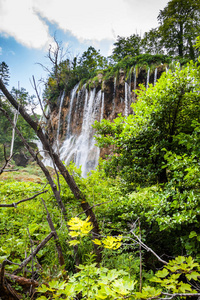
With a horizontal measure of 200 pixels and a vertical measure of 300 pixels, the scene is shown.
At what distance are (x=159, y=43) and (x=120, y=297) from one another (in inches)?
957

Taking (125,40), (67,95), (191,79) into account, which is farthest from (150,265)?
(125,40)

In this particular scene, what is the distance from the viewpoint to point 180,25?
16.9 meters

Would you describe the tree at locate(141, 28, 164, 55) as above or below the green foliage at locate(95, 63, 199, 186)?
above

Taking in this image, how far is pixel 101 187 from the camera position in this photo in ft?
10.3

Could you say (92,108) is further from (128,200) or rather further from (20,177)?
(128,200)

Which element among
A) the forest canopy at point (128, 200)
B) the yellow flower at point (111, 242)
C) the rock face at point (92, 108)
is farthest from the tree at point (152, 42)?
the yellow flower at point (111, 242)

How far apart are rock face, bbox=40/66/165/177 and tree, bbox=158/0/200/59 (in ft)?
17.2

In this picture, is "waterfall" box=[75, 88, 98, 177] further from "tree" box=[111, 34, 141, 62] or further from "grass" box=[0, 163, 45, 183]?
"tree" box=[111, 34, 141, 62]

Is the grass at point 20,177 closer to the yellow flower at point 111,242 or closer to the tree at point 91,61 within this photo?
the yellow flower at point 111,242

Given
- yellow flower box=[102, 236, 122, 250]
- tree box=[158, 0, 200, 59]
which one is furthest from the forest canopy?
tree box=[158, 0, 200, 59]

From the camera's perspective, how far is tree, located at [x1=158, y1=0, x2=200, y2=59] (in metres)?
16.1

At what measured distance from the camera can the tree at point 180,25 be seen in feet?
52.9

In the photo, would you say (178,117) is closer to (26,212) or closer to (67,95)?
(26,212)

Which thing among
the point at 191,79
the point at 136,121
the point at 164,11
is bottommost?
the point at 136,121
